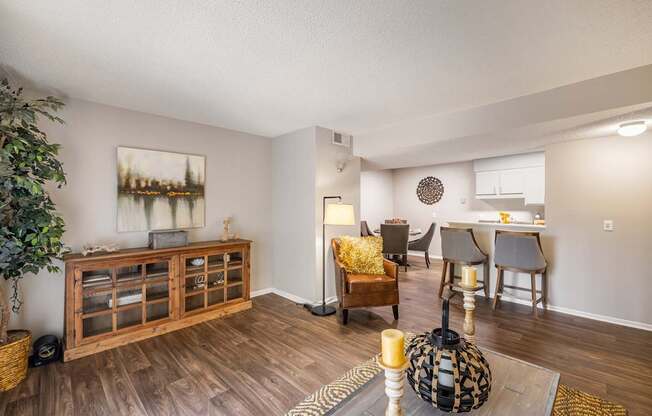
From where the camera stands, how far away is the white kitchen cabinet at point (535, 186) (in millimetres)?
5137

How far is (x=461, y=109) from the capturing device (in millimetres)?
3225

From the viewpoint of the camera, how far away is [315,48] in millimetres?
1971

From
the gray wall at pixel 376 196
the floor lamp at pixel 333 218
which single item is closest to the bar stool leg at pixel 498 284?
the floor lamp at pixel 333 218

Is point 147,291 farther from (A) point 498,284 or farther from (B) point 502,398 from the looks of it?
(A) point 498,284

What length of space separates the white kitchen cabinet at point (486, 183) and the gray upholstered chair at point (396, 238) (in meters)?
1.76

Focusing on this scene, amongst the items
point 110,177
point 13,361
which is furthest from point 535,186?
point 13,361

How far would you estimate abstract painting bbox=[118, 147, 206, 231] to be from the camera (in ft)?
10.1

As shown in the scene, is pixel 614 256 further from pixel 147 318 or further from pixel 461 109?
pixel 147 318

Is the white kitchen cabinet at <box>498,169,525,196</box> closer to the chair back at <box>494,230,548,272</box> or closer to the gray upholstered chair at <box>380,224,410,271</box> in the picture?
the gray upholstered chair at <box>380,224,410,271</box>

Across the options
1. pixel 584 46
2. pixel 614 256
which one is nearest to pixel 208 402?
pixel 584 46

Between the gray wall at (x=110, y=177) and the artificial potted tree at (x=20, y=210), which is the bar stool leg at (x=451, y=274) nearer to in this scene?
the gray wall at (x=110, y=177)

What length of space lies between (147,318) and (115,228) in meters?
1.01

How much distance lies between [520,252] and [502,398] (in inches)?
101

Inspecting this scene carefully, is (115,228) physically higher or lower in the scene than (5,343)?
higher
